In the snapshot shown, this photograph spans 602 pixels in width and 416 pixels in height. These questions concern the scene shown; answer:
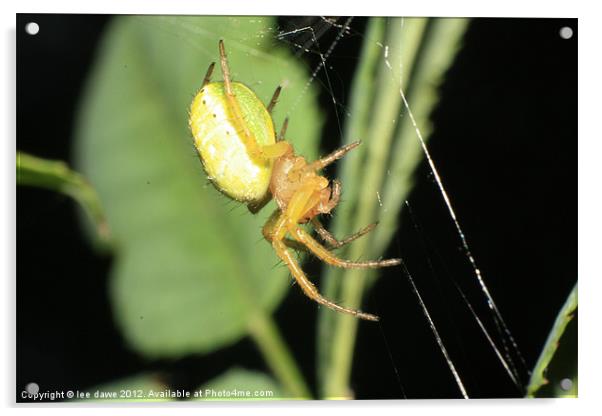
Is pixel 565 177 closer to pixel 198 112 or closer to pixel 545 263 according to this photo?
pixel 545 263

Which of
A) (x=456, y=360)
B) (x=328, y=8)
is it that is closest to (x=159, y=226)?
(x=328, y=8)

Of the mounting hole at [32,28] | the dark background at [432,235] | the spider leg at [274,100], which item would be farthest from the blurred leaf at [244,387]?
the mounting hole at [32,28]

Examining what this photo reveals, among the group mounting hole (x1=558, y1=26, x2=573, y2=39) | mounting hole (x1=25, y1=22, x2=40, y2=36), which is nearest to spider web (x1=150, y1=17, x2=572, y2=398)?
mounting hole (x1=558, y1=26, x2=573, y2=39)

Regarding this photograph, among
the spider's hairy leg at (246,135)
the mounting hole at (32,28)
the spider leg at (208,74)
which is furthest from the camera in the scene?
the mounting hole at (32,28)

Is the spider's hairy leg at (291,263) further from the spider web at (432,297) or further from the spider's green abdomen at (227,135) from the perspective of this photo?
the spider web at (432,297)

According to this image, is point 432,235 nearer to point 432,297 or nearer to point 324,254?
point 432,297

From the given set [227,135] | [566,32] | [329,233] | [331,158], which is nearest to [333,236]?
[329,233]

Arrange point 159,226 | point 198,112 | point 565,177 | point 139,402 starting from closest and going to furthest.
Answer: point 198,112
point 159,226
point 139,402
point 565,177
